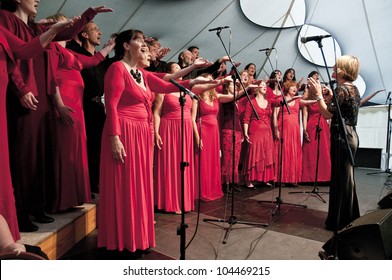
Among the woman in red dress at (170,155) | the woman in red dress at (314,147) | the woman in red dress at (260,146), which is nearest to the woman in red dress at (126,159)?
the woman in red dress at (170,155)

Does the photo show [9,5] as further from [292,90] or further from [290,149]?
[290,149]

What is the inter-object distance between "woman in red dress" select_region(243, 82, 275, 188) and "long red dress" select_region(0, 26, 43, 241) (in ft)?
11.8

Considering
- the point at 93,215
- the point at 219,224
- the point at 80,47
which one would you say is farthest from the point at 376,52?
the point at 93,215

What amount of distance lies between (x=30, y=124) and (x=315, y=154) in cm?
454

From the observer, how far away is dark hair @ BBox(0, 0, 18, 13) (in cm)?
202

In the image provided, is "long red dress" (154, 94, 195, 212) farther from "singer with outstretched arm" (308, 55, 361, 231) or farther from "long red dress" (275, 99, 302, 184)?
"long red dress" (275, 99, 302, 184)

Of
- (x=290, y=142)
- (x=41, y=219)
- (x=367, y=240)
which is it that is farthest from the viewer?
(x=290, y=142)

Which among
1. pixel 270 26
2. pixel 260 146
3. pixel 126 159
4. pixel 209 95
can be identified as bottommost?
pixel 260 146

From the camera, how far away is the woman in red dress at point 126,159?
211 centimetres

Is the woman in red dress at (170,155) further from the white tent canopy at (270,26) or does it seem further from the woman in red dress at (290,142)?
the white tent canopy at (270,26)

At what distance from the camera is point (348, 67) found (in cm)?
289

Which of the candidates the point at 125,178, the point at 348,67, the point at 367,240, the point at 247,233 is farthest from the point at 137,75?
the point at 348,67

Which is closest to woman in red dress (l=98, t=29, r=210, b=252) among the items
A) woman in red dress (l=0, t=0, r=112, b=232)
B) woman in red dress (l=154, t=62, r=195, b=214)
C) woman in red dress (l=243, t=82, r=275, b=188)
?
woman in red dress (l=0, t=0, r=112, b=232)
